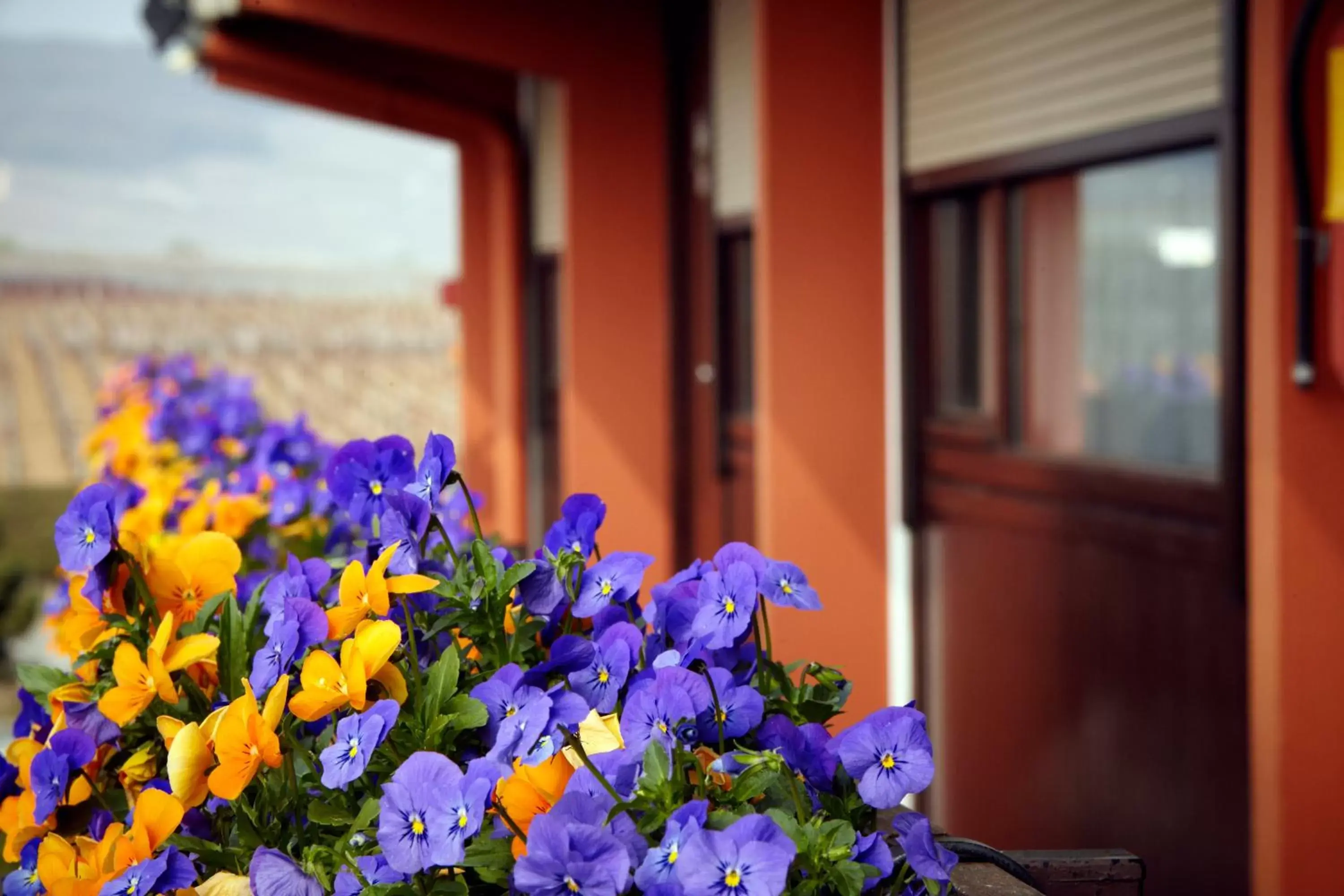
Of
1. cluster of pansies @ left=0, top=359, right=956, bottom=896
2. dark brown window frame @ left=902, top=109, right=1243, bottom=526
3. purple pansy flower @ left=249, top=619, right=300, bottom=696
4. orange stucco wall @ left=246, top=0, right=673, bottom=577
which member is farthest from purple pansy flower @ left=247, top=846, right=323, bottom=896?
orange stucco wall @ left=246, top=0, right=673, bottom=577

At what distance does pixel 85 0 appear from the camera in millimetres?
103062

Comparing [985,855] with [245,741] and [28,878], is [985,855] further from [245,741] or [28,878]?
[28,878]

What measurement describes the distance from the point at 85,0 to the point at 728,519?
11086 centimetres

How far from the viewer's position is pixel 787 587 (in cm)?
109

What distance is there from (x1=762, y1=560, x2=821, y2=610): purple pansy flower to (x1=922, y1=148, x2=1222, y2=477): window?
5.47 ft

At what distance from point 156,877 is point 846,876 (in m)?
0.50

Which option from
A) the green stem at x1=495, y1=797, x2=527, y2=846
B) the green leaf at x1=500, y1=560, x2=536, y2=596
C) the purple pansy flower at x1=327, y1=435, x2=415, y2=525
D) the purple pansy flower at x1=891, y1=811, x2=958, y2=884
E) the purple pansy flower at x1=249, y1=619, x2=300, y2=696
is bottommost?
the purple pansy flower at x1=891, y1=811, x2=958, y2=884

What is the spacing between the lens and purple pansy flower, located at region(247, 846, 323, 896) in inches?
39.7

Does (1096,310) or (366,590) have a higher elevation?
(1096,310)

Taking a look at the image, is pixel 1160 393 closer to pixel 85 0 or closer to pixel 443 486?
pixel 443 486

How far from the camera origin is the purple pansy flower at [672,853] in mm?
847

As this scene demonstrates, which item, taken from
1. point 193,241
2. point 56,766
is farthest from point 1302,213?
point 193,241

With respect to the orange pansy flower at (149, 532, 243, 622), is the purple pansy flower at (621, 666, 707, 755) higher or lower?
lower

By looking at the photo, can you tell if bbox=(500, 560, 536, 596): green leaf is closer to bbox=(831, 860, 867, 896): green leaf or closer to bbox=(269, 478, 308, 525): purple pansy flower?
bbox=(831, 860, 867, 896): green leaf
